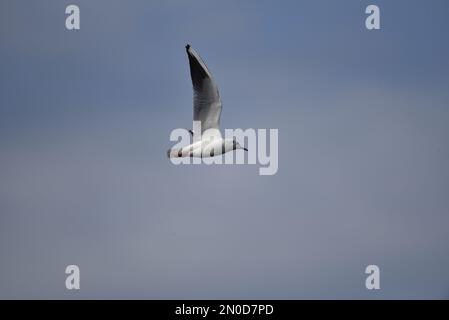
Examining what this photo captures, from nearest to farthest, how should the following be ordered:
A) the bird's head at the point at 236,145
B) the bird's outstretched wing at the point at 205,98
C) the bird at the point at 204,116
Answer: the bird at the point at 204,116, the bird's outstretched wing at the point at 205,98, the bird's head at the point at 236,145

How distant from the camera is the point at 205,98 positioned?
17.5 m

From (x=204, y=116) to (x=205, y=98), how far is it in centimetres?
32

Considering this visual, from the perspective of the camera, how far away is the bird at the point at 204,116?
55.4 ft

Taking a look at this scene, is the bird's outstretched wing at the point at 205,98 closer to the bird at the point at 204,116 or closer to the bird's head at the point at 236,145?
the bird at the point at 204,116

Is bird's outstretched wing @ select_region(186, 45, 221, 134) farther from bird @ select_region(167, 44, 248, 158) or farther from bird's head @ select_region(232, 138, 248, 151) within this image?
bird's head @ select_region(232, 138, 248, 151)

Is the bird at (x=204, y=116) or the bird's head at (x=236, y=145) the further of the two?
the bird's head at (x=236, y=145)

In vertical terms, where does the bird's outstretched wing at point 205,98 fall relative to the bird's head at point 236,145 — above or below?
above

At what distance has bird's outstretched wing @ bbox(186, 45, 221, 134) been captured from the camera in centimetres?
1709

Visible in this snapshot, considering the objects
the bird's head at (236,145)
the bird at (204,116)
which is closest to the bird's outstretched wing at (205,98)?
the bird at (204,116)

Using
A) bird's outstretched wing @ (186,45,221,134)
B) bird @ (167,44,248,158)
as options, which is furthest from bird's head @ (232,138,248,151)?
bird's outstretched wing @ (186,45,221,134)
